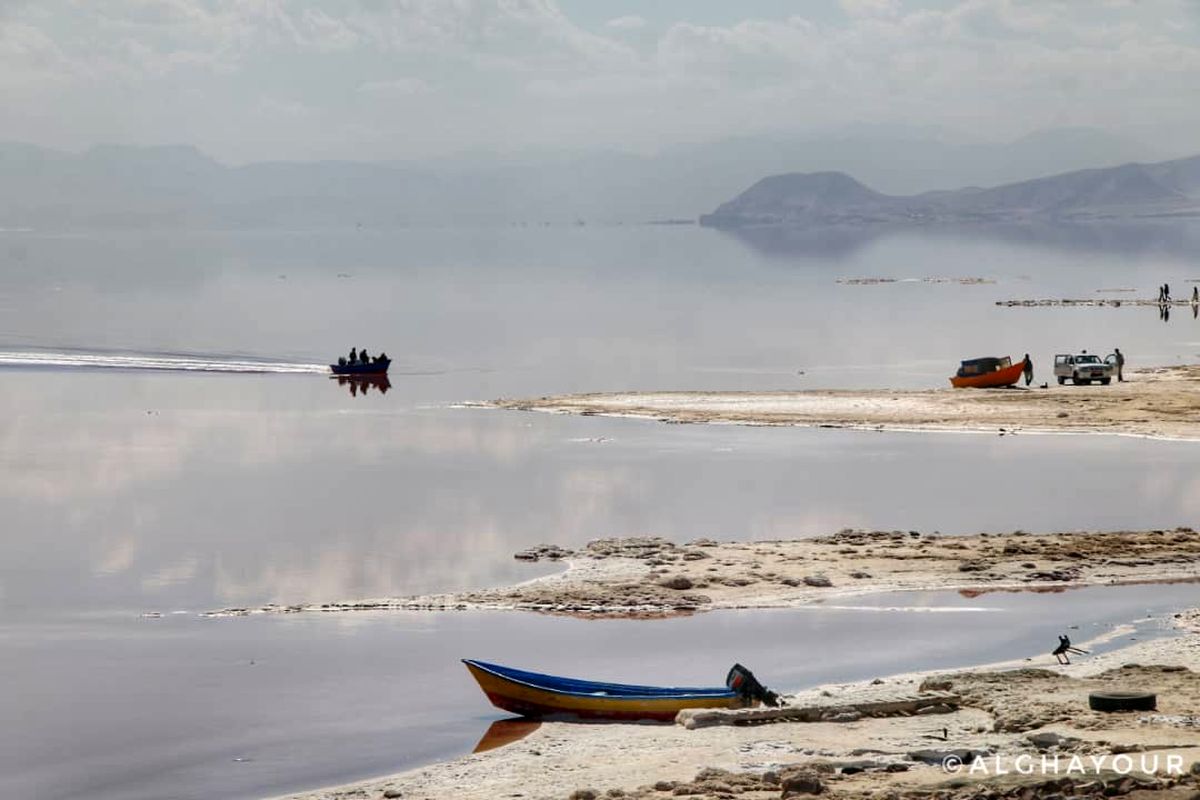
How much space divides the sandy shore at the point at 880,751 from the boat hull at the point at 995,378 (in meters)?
47.3

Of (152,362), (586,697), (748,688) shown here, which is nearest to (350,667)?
(586,697)

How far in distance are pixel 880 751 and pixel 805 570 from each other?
15532mm

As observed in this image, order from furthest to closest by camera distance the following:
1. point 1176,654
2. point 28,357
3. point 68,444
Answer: point 28,357
point 68,444
point 1176,654

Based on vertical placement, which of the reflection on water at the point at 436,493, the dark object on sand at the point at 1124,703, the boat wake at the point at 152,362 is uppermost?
the boat wake at the point at 152,362

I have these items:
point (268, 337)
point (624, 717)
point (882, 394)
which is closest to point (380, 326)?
point (268, 337)

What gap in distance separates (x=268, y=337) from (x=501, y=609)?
8882cm

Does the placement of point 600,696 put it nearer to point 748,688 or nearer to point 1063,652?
point 748,688

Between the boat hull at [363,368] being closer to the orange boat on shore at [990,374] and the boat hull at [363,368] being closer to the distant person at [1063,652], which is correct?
the orange boat on shore at [990,374]

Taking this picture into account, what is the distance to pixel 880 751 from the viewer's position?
82.7 feet

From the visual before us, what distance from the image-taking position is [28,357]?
339ft

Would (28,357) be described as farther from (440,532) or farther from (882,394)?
(440,532)

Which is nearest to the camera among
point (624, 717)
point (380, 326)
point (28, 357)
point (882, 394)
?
point (624, 717)

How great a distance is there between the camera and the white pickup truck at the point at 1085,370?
77375 mm

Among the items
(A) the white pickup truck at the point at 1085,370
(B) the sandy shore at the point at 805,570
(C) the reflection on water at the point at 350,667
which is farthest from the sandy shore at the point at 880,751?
(A) the white pickup truck at the point at 1085,370
